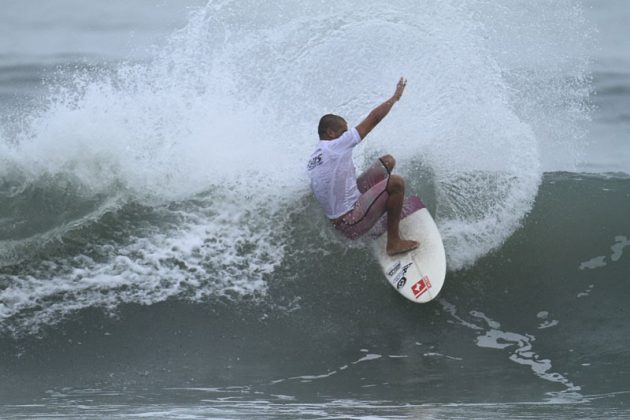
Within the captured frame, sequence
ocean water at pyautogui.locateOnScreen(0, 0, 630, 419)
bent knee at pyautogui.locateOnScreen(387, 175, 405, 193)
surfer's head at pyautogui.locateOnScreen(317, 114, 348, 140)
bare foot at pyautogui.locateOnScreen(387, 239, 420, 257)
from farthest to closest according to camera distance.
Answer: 1. bare foot at pyautogui.locateOnScreen(387, 239, 420, 257)
2. bent knee at pyautogui.locateOnScreen(387, 175, 405, 193)
3. surfer's head at pyautogui.locateOnScreen(317, 114, 348, 140)
4. ocean water at pyautogui.locateOnScreen(0, 0, 630, 419)

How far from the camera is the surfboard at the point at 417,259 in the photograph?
313 inches

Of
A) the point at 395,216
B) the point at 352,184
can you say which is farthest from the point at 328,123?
the point at 395,216

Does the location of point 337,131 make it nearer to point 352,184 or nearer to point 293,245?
point 352,184

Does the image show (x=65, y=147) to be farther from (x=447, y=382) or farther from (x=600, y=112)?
(x=600, y=112)

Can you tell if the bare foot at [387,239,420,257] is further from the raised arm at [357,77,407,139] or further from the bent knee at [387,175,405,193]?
the raised arm at [357,77,407,139]

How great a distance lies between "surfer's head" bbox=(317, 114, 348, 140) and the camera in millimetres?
7723

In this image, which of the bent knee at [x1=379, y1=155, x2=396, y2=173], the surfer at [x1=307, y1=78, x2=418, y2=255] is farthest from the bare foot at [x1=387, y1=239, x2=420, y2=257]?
the bent knee at [x1=379, y1=155, x2=396, y2=173]

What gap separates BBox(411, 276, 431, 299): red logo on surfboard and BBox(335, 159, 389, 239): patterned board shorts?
580 millimetres

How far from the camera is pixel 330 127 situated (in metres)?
7.73

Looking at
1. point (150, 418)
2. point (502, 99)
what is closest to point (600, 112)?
point (502, 99)

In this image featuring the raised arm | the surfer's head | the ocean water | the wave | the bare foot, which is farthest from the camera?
the wave

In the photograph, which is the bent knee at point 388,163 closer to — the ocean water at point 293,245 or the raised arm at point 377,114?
the raised arm at point 377,114

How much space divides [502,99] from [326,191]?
8.04ft

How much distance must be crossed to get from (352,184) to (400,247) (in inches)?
25.0
